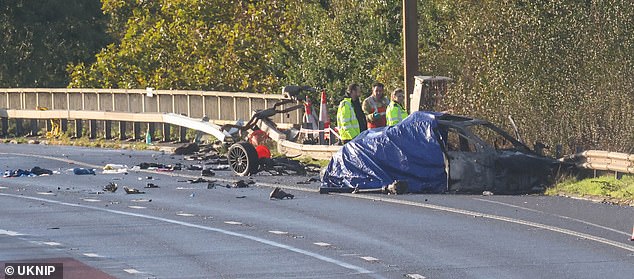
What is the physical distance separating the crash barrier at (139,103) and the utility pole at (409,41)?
18.0 feet

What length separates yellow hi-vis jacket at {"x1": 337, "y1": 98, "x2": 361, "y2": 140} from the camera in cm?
2800

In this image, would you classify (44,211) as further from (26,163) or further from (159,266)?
(26,163)

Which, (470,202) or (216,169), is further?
(216,169)

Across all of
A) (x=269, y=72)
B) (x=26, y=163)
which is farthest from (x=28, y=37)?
(x=26, y=163)

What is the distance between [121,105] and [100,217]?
79.3 feet

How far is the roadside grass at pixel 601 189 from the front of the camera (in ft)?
73.8

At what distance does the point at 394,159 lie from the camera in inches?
973

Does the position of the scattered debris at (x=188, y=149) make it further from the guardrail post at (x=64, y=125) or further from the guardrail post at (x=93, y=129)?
the guardrail post at (x=64, y=125)

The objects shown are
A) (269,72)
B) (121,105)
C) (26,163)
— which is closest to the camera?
(26,163)

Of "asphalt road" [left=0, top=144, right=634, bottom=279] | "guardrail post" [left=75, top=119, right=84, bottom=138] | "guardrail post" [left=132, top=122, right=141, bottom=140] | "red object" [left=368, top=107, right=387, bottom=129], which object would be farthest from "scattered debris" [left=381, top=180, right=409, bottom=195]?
"guardrail post" [left=75, top=119, right=84, bottom=138]

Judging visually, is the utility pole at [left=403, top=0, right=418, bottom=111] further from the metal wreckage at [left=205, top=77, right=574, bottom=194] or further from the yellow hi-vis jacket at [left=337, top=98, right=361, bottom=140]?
the metal wreckage at [left=205, top=77, right=574, bottom=194]

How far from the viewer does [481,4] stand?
3694cm

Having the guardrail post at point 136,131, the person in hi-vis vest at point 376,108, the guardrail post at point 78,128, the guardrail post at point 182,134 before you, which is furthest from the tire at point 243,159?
the guardrail post at point 78,128

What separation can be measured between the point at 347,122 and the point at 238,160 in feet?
7.49
